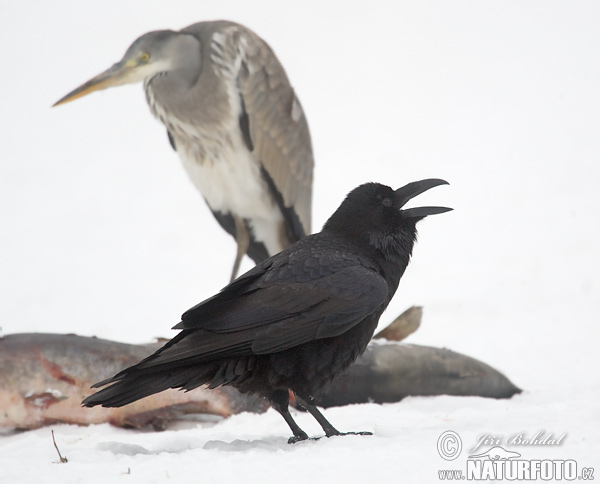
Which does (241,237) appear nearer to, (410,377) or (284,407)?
(410,377)

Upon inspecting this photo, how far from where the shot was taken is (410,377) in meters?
4.20

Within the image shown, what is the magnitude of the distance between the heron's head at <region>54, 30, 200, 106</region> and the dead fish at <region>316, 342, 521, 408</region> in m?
2.37

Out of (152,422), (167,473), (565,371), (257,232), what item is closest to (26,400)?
(152,422)

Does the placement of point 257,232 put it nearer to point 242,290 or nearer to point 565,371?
point 565,371

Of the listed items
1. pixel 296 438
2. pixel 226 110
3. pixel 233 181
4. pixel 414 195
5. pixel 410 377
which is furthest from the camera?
pixel 233 181

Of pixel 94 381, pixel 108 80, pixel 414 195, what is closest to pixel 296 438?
pixel 414 195

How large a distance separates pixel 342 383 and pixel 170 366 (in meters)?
1.55

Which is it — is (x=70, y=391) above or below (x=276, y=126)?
below

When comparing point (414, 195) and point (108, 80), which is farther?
point (108, 80)

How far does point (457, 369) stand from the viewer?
4.32m

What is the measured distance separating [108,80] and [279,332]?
3.24 m

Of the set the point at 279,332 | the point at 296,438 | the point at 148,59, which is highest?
the point at 148,59

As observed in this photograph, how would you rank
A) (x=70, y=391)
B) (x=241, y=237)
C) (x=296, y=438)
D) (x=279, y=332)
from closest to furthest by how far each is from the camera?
(x=279, y=332) < (x=296, y=438) < (x=70, y=391) < (x=241, y=237)

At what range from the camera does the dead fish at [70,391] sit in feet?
12.0
